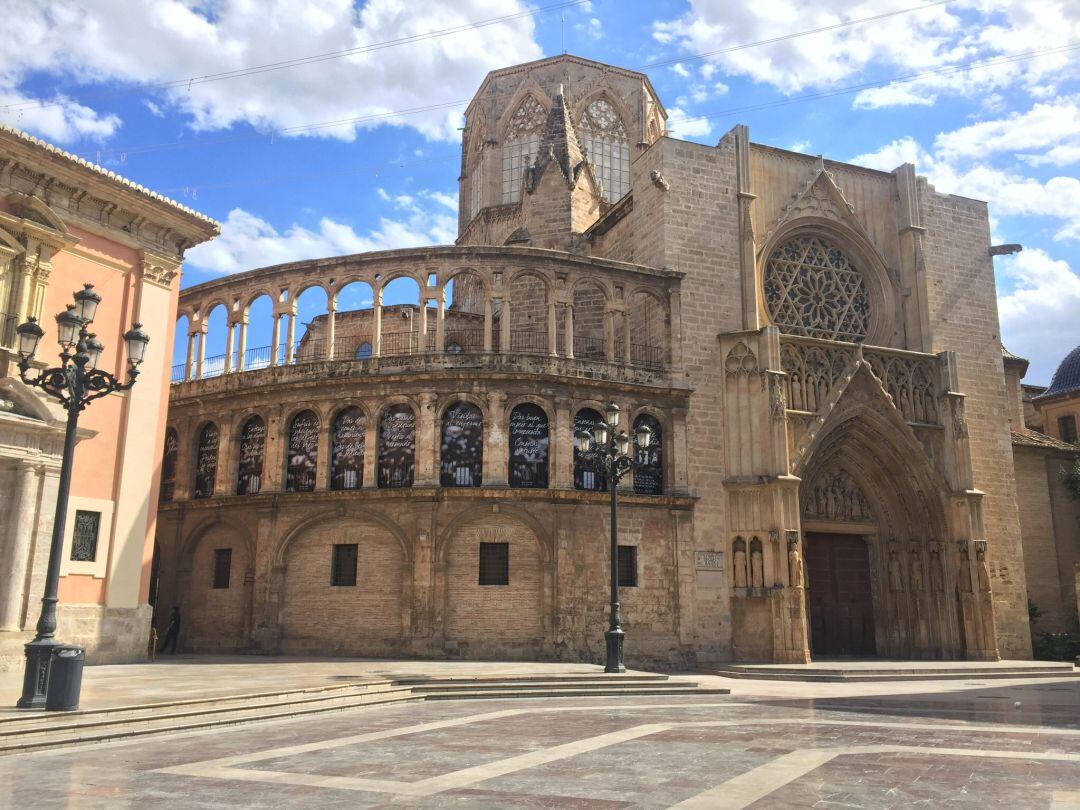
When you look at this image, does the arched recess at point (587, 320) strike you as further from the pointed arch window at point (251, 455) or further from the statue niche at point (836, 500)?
the pointed arch window at point (251, 455)

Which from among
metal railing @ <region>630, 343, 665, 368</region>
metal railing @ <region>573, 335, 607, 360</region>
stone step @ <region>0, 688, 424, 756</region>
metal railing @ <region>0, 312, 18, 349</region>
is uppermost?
metal railing @ <region>573, 335, 607, 360</region>

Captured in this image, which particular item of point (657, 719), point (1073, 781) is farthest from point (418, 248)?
point (1073, 781)

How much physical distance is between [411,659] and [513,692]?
6.03 metres

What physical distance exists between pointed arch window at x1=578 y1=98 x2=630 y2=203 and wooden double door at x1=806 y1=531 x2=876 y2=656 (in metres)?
17.9

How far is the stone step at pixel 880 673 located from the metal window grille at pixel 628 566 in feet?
10.0

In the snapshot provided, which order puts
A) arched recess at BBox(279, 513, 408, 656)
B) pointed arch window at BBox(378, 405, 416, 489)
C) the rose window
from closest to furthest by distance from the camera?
1. arched recess at BBox(279, 513, 408, 656)
2. pointed arch window at BBox(378, 405, 416, 489)
3. the rose window

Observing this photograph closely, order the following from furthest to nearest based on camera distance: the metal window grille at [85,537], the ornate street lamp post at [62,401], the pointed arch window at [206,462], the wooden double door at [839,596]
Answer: the wooden double door at [839,596]
the pointed arch window at [206,462]
the metal window grille at [85,537]
the ornate street lamp post at [62,401]

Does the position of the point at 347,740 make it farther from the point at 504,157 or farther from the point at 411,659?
the point at 504,157

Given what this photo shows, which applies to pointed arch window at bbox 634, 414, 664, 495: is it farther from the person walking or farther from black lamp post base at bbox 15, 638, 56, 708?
black lamp post base at bbox 15, 638, 56, 708

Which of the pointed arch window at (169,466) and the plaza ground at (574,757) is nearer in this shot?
the plaza ground at (574,757)

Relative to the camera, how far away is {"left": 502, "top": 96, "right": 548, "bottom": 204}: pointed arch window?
1524 inches

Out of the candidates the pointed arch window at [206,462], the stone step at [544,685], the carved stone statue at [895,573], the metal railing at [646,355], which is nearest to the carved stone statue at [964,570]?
the carved stone statue at [895,573]

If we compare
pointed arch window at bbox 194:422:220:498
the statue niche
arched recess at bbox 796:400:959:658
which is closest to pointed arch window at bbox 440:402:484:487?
pointed arch window at bbox 194:422:220:498

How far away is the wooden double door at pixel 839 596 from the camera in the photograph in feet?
87.4
